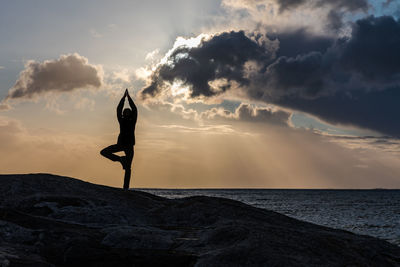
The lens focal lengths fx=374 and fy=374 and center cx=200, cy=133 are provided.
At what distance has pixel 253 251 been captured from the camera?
525 cm

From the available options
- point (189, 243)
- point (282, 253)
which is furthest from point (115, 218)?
point (282, 253)

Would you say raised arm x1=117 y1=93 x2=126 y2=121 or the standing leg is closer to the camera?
raised arm x1=117 y1=93 x2=126 y2=121

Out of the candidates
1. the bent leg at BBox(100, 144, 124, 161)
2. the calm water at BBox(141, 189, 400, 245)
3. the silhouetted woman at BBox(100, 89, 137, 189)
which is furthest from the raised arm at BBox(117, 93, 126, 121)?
the calm water at BBox(141, 189, 400, 245)

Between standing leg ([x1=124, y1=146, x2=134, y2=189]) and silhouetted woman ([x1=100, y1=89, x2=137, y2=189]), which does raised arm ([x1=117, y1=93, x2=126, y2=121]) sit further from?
standing leg ([x1=124, y1=146, x2=134, y2=189])

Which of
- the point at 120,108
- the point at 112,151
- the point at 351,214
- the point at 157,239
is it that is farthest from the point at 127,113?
the point at 351,214

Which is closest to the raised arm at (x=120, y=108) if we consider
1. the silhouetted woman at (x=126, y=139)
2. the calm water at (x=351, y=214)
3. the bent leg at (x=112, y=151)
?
the silhouetted woman at (x=126, y=139)

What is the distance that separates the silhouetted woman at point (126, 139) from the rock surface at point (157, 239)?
3434 mm

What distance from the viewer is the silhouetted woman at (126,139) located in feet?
39.4

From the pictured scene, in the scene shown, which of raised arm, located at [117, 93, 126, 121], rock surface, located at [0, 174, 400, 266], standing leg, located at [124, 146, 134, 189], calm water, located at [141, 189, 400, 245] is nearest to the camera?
rock surface, located at [0, 174, 400, 266]

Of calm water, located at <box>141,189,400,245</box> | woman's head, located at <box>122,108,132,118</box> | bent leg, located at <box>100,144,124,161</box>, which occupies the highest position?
woman's head, located at <box>122,108,132,118</box>

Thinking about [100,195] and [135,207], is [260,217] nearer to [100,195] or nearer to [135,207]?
[135,207]

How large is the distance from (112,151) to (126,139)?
2.08 feet

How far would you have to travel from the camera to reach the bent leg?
479 inches

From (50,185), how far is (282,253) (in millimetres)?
6444
